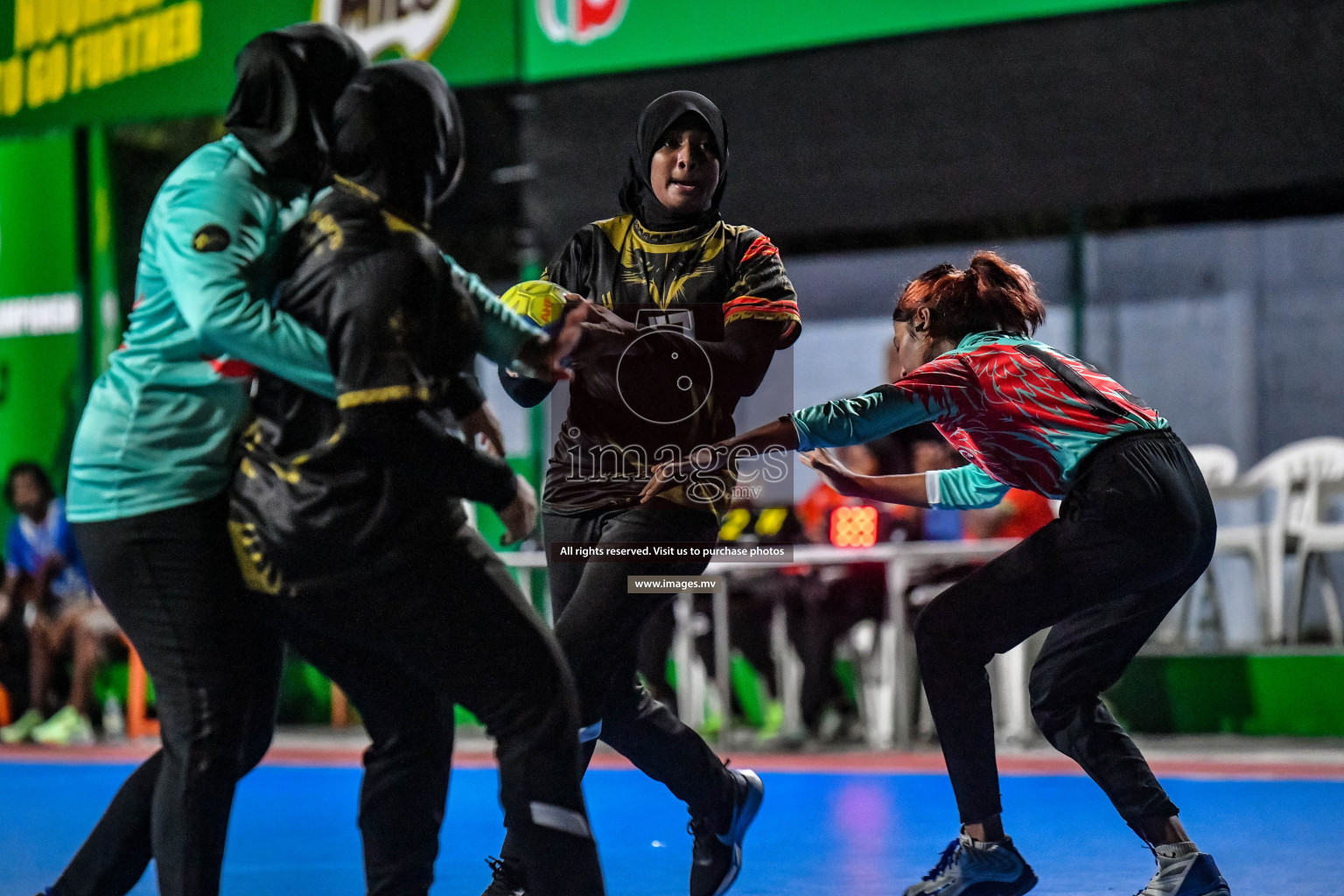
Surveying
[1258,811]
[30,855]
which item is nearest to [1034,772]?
[1258,811]

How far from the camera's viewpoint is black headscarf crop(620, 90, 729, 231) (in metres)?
3.54

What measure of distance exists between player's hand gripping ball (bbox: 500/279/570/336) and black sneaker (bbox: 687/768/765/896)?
129 centimetres

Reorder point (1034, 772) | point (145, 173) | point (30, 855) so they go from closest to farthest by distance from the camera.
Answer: point (30, 855), point (1034, 772), point (145, 173)

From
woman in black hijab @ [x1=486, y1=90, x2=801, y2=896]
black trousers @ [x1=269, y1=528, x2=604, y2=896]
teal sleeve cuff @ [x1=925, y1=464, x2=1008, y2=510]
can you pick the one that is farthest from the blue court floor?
black trousers @ [x1=269, y1=528, x2=604, y2=896]

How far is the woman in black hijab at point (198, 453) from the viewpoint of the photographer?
2.59m

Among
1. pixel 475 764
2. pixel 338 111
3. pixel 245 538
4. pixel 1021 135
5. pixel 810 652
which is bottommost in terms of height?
pixel 475 764

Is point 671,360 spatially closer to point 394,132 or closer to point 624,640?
point 624,640

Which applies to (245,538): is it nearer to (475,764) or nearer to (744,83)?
(475,764)

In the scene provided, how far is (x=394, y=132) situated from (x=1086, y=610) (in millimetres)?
1929

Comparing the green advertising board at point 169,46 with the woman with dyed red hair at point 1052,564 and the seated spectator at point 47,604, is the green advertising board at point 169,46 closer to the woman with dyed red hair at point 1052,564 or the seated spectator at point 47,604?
the seated spectator at point 47,604

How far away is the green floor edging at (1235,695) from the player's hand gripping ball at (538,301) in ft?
16.4

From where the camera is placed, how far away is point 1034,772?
626cm

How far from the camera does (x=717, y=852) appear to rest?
11.8 feet

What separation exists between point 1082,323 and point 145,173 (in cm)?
622
